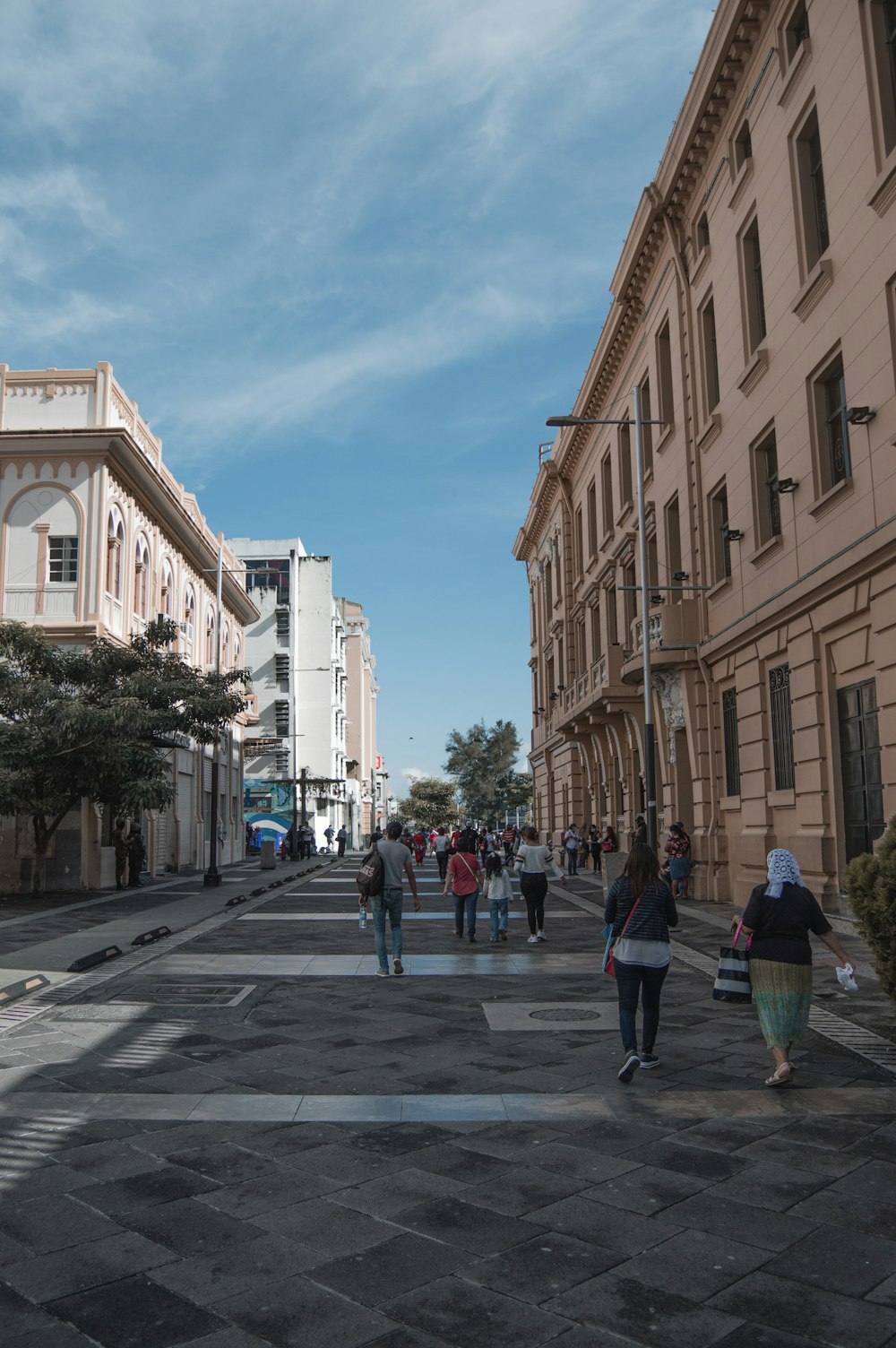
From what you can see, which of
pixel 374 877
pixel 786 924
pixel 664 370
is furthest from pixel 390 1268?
pixel 664 370

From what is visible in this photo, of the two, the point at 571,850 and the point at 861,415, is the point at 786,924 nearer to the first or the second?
the point at 861,415

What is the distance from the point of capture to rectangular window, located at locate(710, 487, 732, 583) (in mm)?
21828

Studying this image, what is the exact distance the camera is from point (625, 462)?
3117cm

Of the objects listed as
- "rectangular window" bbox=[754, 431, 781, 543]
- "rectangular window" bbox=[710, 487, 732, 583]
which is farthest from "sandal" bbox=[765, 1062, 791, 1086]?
"rectangular window" bbox=[710, 487, 732, 583]

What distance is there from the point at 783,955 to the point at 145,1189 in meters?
4.13

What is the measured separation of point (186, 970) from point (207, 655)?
29445 mm

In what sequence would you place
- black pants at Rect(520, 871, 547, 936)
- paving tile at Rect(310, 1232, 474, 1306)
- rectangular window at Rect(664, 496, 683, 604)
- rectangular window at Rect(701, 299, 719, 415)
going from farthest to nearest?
rectangular window at Rect(664, 496, 683, 604)
rectangular window at Rect(701, 299, 719, 415)
black pants at Rect(520, 871, 547, 936)
paving tile at Rect(310, 1232, 474, 1306)

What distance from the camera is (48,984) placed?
11.4 metres

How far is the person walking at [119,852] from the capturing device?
27.4 m

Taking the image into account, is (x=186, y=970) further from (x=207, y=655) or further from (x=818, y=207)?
(x=207, y=655)

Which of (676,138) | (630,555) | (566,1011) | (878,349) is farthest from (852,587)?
(630,555)

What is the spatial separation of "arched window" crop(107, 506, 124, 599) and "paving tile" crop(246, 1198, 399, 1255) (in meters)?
24.4

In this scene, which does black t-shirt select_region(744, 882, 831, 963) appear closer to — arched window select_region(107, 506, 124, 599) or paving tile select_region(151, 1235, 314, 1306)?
paving tile select_region(151, 1235, 314, 1306)

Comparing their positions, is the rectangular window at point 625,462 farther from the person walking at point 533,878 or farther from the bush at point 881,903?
the bush at point 881,903
